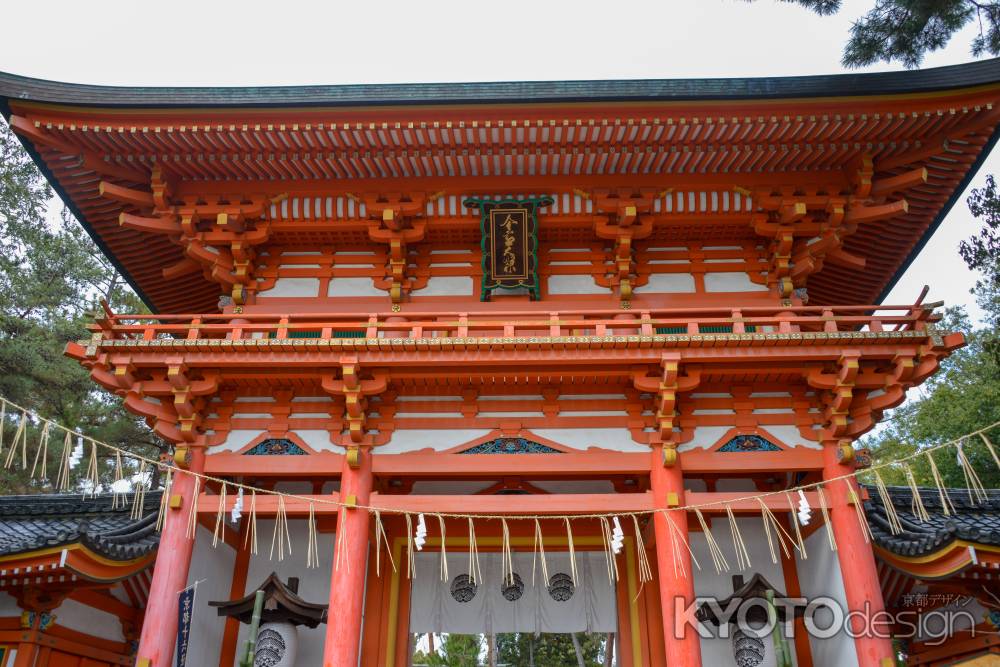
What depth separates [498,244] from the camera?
30.4 feet

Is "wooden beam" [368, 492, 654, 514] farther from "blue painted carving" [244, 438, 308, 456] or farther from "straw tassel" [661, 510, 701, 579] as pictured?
"blue painted carving" [244, 438, 308, 456]

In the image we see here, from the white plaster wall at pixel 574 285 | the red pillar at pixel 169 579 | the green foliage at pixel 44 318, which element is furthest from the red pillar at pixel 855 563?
the green foliage at pixel 44 318

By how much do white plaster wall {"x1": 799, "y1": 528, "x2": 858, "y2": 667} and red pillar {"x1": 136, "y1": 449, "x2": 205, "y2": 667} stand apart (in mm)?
7190

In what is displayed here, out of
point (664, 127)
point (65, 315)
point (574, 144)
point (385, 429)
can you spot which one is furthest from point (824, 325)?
point (65, 315)

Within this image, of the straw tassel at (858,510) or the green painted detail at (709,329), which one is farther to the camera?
the green painted detail at (709,329)

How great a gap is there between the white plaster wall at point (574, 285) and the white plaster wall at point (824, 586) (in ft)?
A: 12.7

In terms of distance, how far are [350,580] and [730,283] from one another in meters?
6.15

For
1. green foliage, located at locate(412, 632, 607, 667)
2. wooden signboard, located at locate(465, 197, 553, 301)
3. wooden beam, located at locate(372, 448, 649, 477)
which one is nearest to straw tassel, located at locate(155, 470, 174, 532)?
wooden beam, located at locate(372, 448, 649, 477)

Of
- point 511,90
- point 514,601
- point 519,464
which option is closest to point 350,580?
point 519,464

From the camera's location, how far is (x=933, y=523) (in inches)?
334

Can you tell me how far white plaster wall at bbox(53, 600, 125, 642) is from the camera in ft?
25.9

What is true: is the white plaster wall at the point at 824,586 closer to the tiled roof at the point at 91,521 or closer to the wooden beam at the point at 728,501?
the wooden beam at the point at 728,501

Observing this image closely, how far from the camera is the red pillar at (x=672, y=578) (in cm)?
720

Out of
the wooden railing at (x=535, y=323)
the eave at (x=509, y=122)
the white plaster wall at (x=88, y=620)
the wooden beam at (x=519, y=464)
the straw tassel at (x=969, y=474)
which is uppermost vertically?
the eave at (x=509, y=122)
